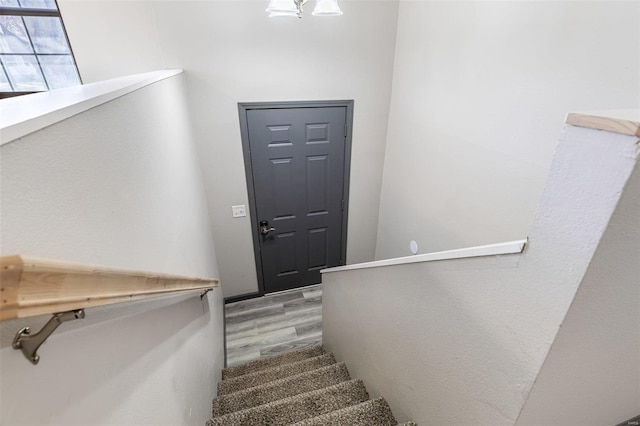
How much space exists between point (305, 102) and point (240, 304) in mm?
2393

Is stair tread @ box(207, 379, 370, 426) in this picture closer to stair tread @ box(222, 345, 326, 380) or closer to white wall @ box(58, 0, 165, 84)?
stair tread @ box(222, 345, 326, 380)

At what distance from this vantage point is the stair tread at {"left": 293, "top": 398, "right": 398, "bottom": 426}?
1.34 metres

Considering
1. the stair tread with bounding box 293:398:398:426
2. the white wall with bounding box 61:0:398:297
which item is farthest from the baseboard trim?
the stair tread with bounding box 293:398:398:426

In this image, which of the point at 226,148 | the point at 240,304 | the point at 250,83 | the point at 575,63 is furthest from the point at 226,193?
the point at 575,63

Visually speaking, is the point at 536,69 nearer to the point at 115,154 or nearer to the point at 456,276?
the point at 456,276

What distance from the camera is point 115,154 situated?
91 centimetres

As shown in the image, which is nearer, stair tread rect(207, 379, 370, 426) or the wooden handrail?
the wooden handrail

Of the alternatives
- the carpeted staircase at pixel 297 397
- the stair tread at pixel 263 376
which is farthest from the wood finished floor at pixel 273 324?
the stair tread at pixel 263 376

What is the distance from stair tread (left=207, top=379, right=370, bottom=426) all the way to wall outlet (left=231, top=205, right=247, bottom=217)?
181cm

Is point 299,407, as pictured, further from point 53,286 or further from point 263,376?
point 53,286

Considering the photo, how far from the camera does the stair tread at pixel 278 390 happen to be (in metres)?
1.83

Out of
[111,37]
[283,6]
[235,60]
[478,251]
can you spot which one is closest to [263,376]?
[478,251]

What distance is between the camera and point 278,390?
6.25 ft

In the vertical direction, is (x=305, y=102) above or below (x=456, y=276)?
above
